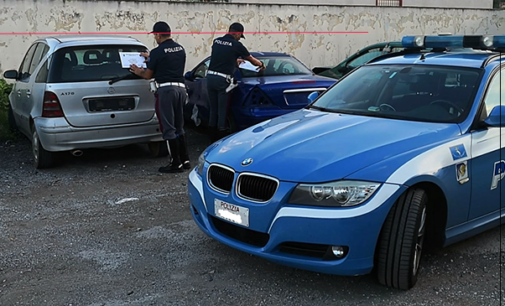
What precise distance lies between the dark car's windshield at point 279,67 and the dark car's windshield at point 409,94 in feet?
10.9

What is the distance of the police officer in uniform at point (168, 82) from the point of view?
22.4 feet

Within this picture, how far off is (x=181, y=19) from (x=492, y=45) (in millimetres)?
9430

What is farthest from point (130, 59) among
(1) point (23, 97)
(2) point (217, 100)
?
(1) point (23, 97)

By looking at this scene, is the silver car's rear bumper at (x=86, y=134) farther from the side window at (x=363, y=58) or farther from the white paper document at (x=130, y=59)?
the side window at (x=363, y=58)

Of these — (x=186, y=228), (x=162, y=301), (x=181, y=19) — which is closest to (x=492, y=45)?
(x=186, y=228)

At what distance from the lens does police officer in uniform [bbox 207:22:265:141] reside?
26.0 ft

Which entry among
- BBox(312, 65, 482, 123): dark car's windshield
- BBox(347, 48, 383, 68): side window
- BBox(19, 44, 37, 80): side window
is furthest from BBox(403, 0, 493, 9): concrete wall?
BBox(312, 65, 482, 123): dark car's windshield

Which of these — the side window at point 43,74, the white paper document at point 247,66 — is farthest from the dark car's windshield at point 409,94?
the side window at point 43,74

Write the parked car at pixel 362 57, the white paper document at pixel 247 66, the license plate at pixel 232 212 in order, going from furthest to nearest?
the parked car at pixel 362 57 → the white paper document at pixel 247 66 → the license plate at pixel 232 212

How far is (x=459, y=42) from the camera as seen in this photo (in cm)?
517

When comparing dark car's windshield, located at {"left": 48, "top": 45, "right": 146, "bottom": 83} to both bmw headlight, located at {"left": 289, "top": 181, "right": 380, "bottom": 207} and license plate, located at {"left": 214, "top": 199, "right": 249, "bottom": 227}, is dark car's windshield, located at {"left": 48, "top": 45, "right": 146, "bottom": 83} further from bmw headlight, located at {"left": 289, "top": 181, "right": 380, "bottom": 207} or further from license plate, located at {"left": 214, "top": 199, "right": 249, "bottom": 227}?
bmw headlight, located at {"left": 289, "top": 181, "right": 380, "bottom": 207}

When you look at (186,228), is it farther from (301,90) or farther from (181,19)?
(181,19)

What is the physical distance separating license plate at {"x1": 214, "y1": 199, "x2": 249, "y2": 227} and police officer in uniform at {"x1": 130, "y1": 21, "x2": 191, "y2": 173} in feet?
10.4

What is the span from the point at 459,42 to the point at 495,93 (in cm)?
90
